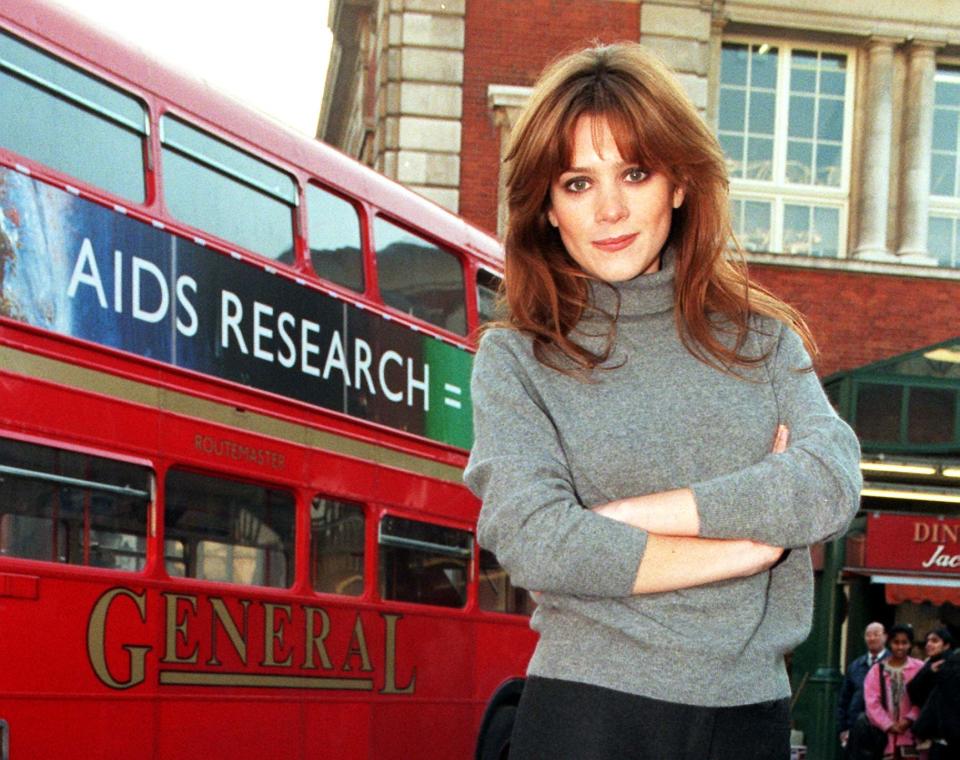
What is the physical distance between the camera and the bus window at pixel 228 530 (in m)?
8.57

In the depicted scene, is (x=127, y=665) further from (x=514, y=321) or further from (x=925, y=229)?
(x=925, y=229)

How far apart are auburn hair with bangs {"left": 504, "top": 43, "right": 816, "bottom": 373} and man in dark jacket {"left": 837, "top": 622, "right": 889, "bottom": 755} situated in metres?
12.5

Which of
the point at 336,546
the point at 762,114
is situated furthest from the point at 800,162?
the point at 336,546

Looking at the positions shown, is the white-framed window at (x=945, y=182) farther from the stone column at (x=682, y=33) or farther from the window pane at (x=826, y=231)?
the stone column at (x=682, y=33)

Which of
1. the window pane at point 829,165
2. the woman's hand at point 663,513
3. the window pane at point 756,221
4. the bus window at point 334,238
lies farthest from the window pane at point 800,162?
the woman's hand at point 663,513

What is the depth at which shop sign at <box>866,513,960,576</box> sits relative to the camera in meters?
19.1

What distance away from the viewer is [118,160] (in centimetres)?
822

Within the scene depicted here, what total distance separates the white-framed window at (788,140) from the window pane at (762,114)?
1 centimetres

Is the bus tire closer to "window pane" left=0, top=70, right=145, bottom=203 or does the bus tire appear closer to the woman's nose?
"window pane" left=0, top=70, right=145, bottom=203

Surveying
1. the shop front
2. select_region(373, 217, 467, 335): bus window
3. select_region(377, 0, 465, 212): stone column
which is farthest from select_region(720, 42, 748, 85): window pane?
select_region(373, 217, 467, 335): bus window

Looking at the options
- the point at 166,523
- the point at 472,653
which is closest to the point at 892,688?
the point at 472,653

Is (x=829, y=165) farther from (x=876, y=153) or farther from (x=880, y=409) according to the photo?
(x=880, y=409)

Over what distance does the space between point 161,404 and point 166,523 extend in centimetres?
59

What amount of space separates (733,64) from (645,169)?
1939 cm
